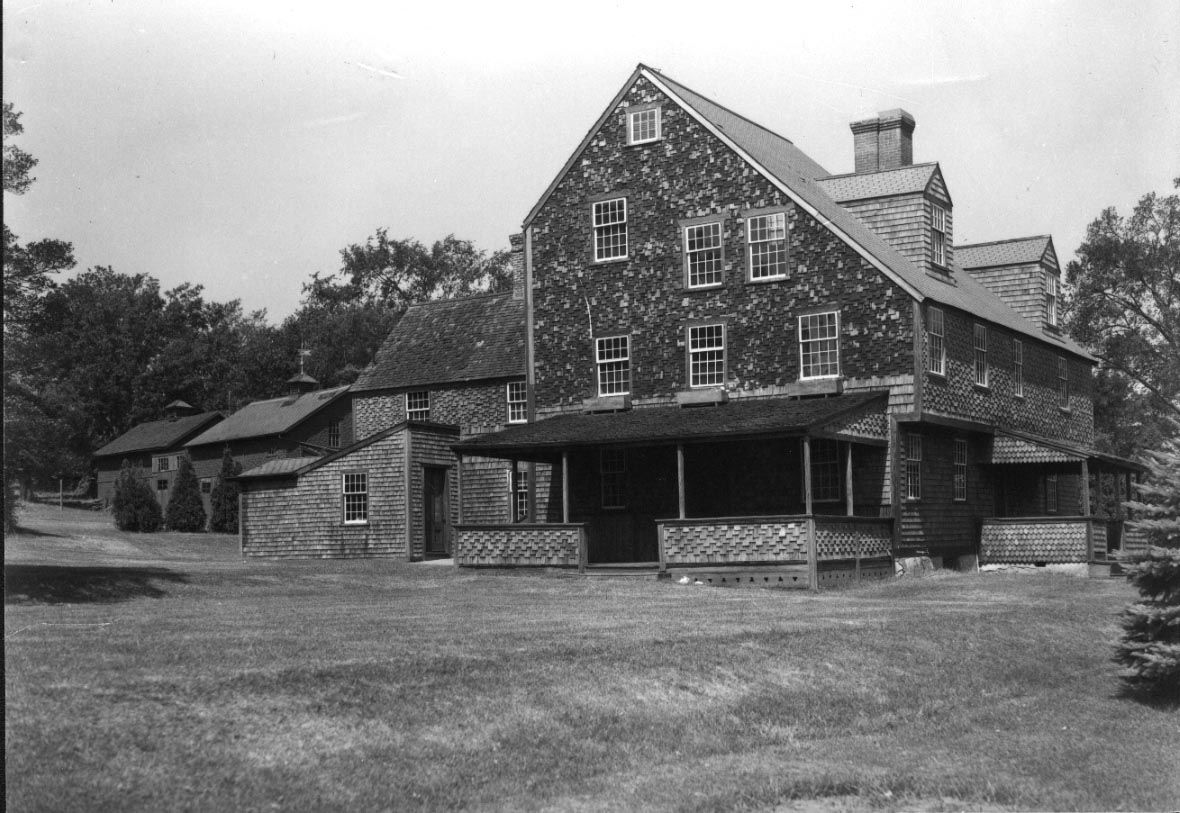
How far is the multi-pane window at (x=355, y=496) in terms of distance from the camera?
39938 mm

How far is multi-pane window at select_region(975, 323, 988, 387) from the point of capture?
34906 mm

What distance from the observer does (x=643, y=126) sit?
34750 mm

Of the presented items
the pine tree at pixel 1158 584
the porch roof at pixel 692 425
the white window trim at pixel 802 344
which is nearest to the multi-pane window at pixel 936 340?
the porch roof at pixel 692 425

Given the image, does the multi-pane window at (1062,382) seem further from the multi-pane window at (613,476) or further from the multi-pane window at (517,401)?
the multi-pane window at (517,401)

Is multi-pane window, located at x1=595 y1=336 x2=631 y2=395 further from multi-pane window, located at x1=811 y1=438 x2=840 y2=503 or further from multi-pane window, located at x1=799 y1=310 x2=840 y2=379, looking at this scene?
multi-pane window, located at x1=811 y1=438 x2=840 y2=503

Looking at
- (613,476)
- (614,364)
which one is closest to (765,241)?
(614,364)

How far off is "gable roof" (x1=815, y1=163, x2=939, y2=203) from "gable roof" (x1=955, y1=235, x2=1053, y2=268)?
734 centimetres

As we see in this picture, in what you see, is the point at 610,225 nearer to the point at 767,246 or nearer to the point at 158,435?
the point at 767,246

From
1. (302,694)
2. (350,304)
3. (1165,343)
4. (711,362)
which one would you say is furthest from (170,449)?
(302,694)

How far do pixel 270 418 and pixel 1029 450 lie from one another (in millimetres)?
Result: 34683

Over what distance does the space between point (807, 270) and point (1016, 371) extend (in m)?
8.35

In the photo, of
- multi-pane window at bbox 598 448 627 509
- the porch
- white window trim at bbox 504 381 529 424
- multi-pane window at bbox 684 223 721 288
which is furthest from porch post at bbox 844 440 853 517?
white window trim at bbox 504 381 529 424

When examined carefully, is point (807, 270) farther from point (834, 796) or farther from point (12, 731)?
point (12, 731)

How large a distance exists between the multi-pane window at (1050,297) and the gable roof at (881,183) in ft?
27.0
